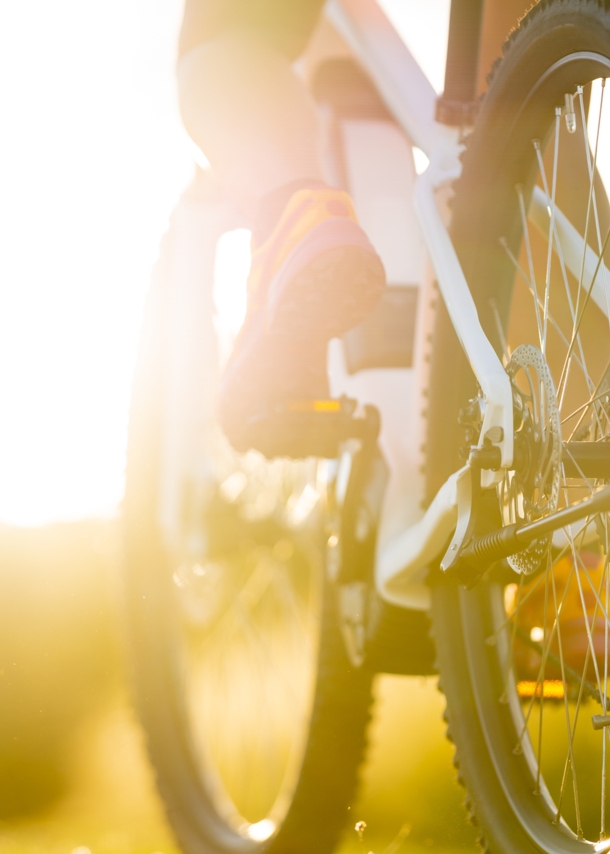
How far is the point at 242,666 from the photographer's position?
173cm

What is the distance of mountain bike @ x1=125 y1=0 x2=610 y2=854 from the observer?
59 centimetres

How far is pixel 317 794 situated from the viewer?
1063mm

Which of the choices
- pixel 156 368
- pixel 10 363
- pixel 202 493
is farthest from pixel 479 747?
pixel 156 368

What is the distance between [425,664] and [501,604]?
198 millimetres

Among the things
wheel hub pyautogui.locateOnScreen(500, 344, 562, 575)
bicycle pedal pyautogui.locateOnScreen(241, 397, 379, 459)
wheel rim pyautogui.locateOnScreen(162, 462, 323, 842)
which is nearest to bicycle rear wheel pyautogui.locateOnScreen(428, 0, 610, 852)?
wheel hub pyautogui.locateOnScreen(500, 344, 562, 575)

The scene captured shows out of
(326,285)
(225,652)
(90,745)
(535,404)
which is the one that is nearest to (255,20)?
(326,285)

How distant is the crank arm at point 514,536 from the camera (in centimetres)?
45

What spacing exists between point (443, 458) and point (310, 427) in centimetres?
16

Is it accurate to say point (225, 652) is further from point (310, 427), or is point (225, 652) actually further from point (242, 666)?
point (310, 427)

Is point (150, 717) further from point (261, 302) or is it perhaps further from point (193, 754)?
point (261, 302)

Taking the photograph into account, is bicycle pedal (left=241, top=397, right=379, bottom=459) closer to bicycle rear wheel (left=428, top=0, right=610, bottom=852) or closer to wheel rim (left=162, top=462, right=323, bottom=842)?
bicycle rear wheel (left=428, top=0, right=610, bottom=852)

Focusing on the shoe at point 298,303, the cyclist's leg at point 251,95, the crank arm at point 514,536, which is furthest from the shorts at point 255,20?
the crank arm at point 514,536

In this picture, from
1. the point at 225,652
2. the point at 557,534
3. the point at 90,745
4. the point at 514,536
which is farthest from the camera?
the point at 90,745

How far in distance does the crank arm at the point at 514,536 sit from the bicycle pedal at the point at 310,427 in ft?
0.97
